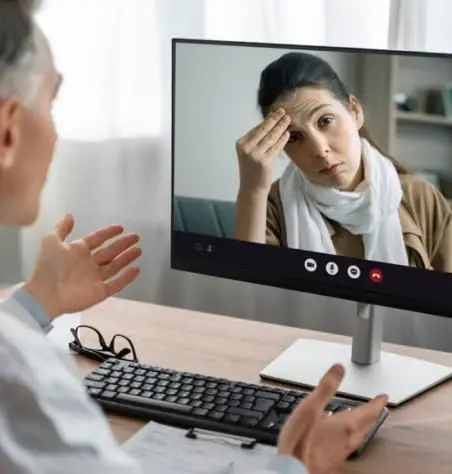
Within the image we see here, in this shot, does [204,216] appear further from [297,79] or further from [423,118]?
[423,118]

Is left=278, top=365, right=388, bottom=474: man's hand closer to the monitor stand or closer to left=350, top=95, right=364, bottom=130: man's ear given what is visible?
the monitor stand

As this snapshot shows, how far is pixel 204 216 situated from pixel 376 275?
0.95ft

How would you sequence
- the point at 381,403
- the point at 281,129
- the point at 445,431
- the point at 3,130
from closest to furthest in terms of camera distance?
1. the point at 3,130
2. the point at 381,403
3. the point at 445,431
4. the point at 281,129

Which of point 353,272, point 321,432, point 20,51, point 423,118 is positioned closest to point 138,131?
point 353,272

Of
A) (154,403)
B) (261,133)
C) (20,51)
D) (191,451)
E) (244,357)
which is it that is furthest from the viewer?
(244,357)

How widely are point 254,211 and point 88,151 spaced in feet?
2.48

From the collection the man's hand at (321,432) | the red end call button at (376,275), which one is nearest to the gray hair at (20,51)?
the man's hand at (321,432)

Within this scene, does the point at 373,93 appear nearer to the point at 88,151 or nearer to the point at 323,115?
the point at 323,115

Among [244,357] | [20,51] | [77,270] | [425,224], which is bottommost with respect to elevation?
[244,357]

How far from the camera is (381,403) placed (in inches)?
46.9

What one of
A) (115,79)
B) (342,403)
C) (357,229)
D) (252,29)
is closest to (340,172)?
(357,229)

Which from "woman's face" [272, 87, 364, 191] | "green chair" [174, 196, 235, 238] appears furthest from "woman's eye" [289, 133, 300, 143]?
"green chair" [174, 196, 235, 238]

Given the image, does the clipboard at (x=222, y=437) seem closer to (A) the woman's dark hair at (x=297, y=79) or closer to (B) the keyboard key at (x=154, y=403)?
(B) the keyboard key at (x=154, y=403)

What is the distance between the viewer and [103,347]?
1.60 metres
